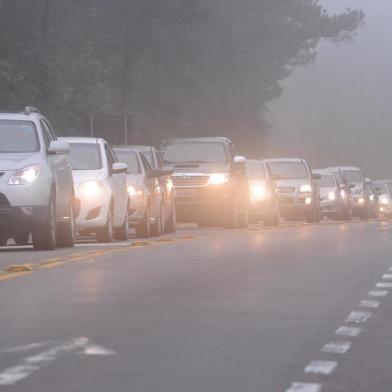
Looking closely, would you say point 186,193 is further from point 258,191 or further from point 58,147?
point 58,147

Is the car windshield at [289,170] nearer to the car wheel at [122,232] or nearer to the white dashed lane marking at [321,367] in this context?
the car wheel at [122,232]

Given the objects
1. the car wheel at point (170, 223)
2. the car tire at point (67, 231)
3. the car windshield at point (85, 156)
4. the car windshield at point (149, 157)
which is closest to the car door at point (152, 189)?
the car wheel at point (170, 223)

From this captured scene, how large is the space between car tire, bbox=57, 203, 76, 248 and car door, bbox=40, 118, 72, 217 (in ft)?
0.77

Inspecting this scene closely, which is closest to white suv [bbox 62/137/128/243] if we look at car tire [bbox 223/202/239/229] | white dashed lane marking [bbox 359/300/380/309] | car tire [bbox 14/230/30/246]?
car tire [bbox 14/230/30/246]

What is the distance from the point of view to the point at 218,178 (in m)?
34.2

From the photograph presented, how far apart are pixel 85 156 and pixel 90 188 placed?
1.48 m

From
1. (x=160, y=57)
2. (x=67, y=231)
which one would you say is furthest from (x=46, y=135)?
(x=160, y=57)

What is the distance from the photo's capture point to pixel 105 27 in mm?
51625

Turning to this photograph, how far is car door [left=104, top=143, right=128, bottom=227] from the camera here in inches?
1001

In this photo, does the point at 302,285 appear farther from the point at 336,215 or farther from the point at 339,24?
the point at 339,24

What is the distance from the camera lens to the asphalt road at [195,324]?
8.17m

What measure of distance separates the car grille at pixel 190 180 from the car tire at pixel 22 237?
10052 millimetres

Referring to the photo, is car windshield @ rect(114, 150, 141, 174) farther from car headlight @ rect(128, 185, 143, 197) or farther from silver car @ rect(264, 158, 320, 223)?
silver car @ rect(264, 158, 320, 223)

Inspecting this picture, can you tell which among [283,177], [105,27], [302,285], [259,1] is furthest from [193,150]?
[259,1]
